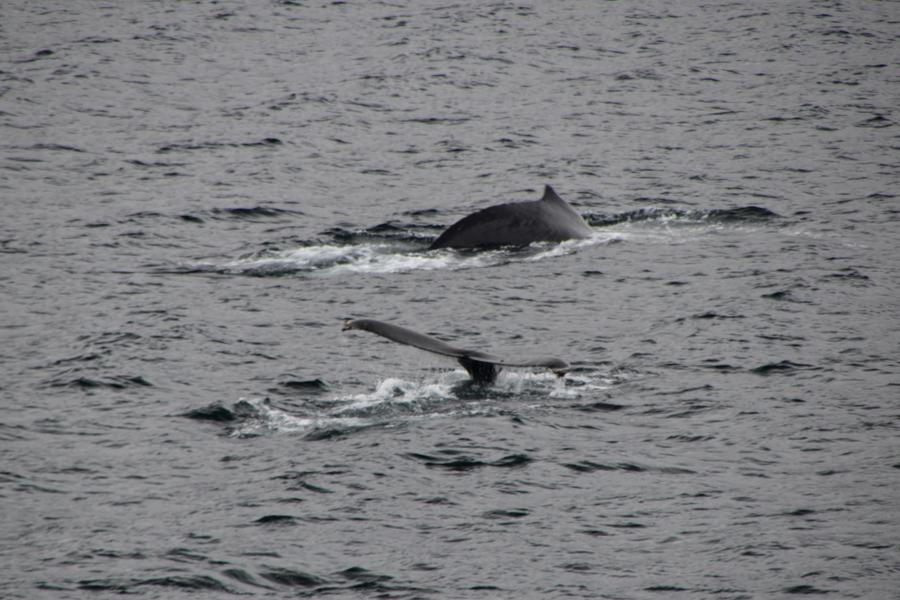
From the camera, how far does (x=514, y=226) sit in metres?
18.0

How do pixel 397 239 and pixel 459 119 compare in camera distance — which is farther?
pixel 459 119

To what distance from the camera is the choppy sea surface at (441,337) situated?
9.59 m

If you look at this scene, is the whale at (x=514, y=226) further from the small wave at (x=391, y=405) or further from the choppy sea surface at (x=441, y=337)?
the small wave at (x=391, y=405)

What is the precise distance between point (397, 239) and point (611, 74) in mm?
16146

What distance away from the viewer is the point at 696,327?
14.8 m

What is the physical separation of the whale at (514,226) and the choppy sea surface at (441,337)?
0.22m

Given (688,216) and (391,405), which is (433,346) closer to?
(391,405)

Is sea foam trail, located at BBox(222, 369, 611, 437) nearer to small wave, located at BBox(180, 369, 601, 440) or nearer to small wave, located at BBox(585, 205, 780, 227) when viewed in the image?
small wave, located at BBox(180, 369, 601, 440)

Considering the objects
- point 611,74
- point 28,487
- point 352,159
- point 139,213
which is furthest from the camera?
point 611,74

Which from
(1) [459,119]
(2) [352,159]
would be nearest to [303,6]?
(1) [459,119]

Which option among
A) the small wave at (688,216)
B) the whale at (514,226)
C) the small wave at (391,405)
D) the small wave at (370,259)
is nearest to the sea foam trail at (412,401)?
the small wave at (391,405)

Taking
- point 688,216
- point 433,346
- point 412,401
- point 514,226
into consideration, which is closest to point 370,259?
point 514,226

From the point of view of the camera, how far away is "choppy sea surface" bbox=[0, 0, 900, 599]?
377 inches

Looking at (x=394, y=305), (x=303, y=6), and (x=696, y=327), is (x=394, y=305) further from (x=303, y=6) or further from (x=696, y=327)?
(x=303, y=6)
